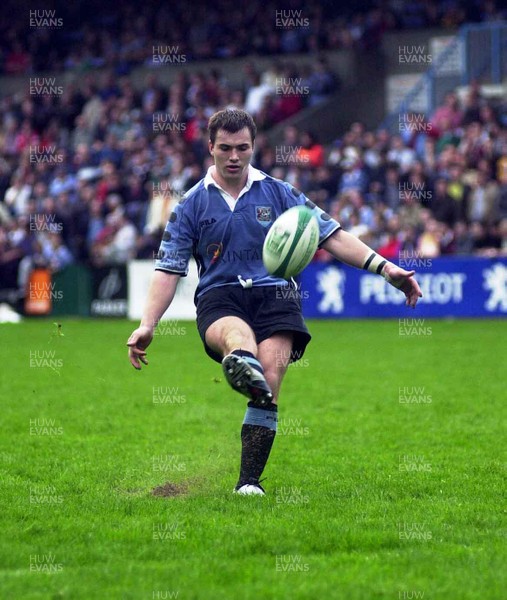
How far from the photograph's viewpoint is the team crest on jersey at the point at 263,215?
678cm

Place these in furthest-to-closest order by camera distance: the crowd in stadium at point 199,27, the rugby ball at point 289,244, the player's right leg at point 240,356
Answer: the crowd in stadium at point 199,27
the rugby ball at point 289,244
the player's right leg at point 240,356

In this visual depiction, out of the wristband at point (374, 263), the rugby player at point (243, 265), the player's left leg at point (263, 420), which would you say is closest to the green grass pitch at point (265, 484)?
the player's left leg at point (263, 420)

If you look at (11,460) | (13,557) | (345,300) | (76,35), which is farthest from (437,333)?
(76,35)

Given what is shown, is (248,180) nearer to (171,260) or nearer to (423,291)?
(171,260)

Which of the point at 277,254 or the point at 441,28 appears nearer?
the point at 277,254

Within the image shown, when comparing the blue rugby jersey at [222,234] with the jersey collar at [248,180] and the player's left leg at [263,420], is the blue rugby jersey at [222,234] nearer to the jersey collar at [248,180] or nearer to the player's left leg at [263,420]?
the jersey collar at [248,180]

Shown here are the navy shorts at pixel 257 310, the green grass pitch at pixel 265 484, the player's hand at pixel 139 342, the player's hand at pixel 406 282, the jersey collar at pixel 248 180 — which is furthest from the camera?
the jersey collar at pixel 248 180

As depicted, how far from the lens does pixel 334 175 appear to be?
2441 cm

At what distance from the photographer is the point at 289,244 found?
6238mm

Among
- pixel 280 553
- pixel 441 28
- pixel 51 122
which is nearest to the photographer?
pixel 280 553

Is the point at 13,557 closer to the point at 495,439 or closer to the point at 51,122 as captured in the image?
the point at 495,439

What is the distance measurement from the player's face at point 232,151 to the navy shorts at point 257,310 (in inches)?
25.7

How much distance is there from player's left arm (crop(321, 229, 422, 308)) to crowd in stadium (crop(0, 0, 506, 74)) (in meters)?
23.8

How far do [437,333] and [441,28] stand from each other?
13.2 m
